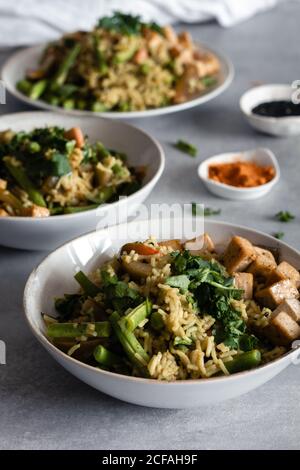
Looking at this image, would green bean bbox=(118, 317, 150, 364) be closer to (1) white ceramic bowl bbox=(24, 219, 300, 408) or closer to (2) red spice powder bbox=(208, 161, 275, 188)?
(1) white ceramic bowl bbox=(24, 219, 300, 408)

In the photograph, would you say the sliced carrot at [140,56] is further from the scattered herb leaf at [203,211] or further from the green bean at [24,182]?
the green bean at [24,182]

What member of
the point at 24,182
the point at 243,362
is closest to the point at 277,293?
the point at 243,362

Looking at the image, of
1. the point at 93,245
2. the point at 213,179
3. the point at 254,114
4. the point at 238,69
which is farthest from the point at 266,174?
the point at 238,69

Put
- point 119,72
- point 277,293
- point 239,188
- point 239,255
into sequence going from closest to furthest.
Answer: point 277,293, point 239,255, point 239,188, point 119,72

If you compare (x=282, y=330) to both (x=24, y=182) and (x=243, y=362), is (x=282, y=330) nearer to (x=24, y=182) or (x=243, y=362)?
(x=243, y=362)

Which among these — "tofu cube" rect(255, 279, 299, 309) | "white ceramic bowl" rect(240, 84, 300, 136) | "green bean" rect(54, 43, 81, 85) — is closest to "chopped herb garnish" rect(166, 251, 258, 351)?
"tofu cube" rect(255, 279, 299, 309)

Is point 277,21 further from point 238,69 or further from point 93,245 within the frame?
point 93,245
